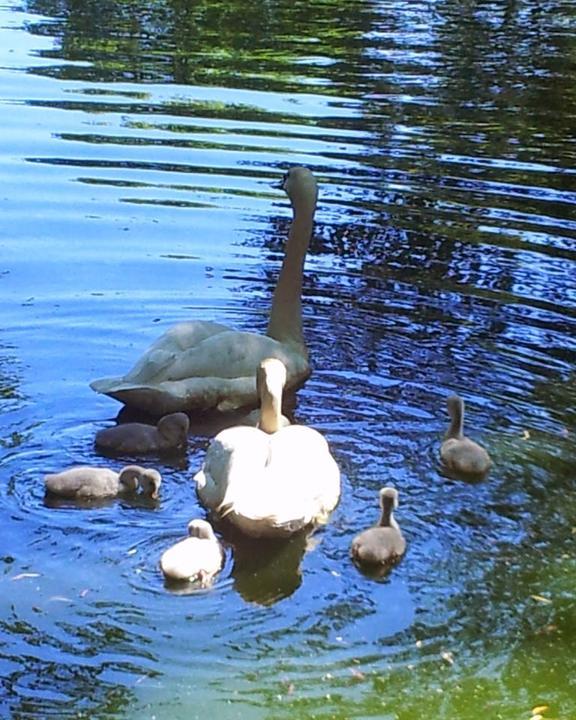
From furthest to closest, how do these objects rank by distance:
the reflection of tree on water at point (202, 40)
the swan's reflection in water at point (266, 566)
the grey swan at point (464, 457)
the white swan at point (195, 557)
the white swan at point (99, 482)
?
the reflection of tree on water at point (202, 40)
the grey swan at point (464, 457)
the white swan at point (99, 482)
the swan's reflection in water at point (266, 566)
the white swan at point (195, 557)

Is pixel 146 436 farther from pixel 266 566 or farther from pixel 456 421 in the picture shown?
pixel 456 421

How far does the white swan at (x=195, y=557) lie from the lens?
6.43 meters

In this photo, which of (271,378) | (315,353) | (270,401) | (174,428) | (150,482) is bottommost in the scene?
(315,353)

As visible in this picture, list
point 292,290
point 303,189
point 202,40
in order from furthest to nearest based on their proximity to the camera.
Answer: point 202,40
point 303,189
point 292,290

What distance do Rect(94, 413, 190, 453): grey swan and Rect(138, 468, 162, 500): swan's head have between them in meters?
0.62

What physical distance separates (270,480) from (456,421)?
165cm

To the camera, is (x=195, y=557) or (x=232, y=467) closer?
(x=195, y=557)

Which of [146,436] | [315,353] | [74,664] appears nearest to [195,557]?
[74,664]

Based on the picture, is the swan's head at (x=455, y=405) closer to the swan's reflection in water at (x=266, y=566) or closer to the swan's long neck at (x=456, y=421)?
the swan's long neck at (x=456, y=421)

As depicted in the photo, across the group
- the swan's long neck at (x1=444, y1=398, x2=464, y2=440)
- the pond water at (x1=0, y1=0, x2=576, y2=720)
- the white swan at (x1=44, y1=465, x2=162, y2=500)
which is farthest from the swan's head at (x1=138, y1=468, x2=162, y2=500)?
the swan's long neck at (x1=444, y1=398, x2=464, y2=440)

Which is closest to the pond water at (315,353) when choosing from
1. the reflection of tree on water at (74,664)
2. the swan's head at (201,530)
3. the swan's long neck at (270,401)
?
the reflection of tree on water at (74,664)

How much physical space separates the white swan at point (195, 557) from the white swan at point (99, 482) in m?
0.77

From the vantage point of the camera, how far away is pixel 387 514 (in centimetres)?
696

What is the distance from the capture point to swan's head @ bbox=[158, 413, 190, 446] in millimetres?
8281
